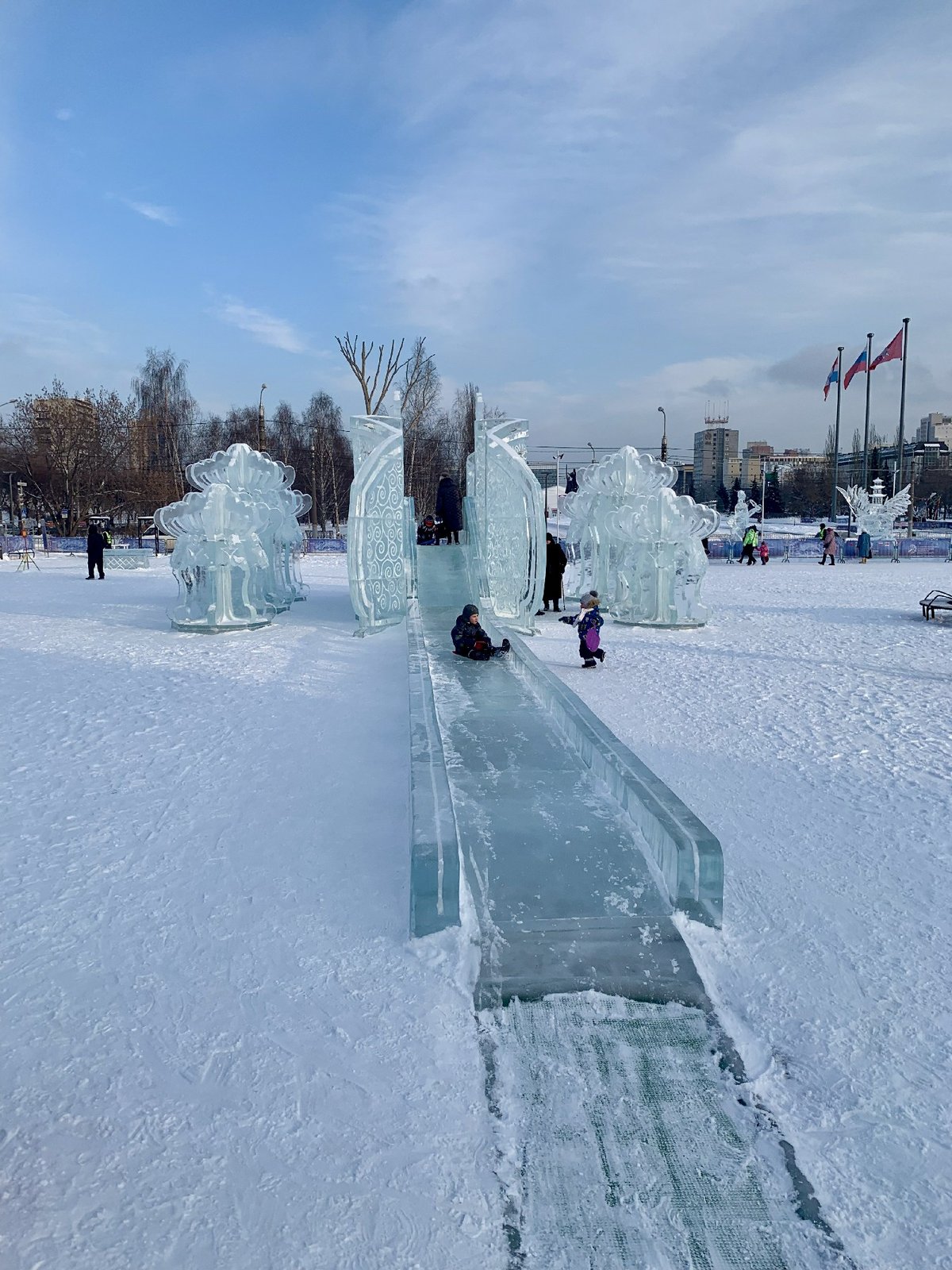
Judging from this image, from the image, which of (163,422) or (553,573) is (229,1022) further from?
(163,422)

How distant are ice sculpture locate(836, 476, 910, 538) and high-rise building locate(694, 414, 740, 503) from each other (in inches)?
2310

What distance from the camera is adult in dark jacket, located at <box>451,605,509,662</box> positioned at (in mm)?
9719

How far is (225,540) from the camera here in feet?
42.1

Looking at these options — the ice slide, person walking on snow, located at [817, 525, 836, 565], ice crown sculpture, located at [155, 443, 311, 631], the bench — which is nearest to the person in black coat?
ice crown sculpture, located at [155, 443, 311, 631]

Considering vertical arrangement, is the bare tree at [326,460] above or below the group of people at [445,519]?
above

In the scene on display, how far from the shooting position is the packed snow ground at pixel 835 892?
8.80ft

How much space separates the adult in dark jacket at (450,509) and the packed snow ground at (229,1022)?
1298 centimetres

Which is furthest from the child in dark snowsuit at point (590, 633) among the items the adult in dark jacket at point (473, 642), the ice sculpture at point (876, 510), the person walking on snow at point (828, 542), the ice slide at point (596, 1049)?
the ice sculpture at point (876, 510)

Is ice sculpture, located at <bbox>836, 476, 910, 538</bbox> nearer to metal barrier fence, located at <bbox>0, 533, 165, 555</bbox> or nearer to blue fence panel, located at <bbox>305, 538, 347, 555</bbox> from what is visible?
blue fence panel, located at <bbox>305, 538, 347, 555</bbox>

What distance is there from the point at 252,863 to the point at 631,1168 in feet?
8.63

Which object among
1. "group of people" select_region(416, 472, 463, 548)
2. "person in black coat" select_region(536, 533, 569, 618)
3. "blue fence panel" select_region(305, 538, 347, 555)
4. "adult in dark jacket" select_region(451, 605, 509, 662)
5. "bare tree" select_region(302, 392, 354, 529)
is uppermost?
"bare tree" select_region(302, 392, 354, 529)

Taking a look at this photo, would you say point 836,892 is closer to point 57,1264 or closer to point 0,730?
point 57,1264

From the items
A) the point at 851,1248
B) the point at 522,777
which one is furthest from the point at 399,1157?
the point at 522,777

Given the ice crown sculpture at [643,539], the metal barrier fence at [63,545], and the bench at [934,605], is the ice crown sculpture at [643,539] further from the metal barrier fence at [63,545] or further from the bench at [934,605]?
the metal barrier fence at [63,545]
